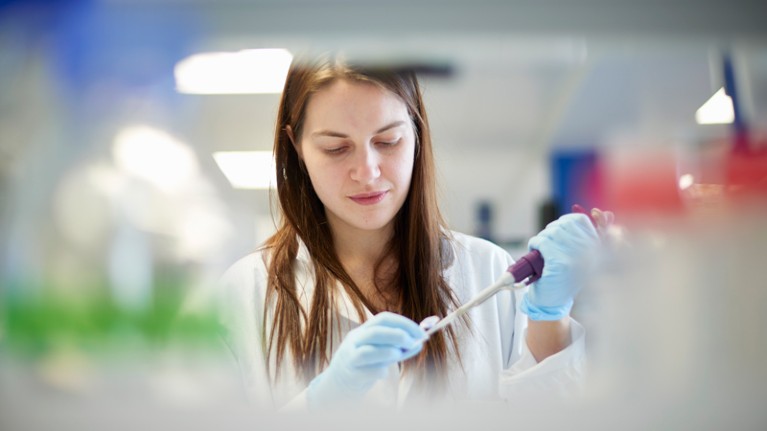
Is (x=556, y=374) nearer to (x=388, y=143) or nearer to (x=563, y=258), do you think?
(x=563, y=258)

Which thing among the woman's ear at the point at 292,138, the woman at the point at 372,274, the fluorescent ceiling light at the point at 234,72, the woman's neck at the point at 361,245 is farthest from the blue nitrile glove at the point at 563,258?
the fluorescent ceiling light at the point at 234,72

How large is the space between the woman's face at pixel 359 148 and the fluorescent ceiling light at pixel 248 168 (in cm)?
7

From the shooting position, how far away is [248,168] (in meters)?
1.12

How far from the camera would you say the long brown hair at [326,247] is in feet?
3.55

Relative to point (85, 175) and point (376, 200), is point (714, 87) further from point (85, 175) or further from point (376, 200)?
point (85, 175)

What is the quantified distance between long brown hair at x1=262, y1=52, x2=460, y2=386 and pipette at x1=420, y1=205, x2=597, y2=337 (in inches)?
2.3

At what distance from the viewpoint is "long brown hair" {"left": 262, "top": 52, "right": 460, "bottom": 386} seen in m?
1.08

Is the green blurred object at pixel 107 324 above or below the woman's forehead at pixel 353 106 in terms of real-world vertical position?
below

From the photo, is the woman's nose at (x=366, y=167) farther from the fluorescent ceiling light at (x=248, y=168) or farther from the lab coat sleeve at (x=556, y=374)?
the lab coat sleeve at (x=556, y=374)

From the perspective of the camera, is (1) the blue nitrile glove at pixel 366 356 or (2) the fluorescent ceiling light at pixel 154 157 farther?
(2) the fluorescent ceiling light at pixel 154 157

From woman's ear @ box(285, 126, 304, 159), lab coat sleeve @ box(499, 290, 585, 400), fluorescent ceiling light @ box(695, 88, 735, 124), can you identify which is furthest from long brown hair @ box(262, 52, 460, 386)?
fluorescent ceiling light @ box(695, 88, 735, 124)

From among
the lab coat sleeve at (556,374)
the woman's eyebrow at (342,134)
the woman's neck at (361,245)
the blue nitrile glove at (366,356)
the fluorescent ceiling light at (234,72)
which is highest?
Result: the fluorescent ceiling light at (234,72)

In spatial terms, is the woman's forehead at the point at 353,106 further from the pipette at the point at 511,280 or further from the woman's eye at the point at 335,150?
the pipette at the point at 511,280

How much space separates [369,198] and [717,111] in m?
0.61
